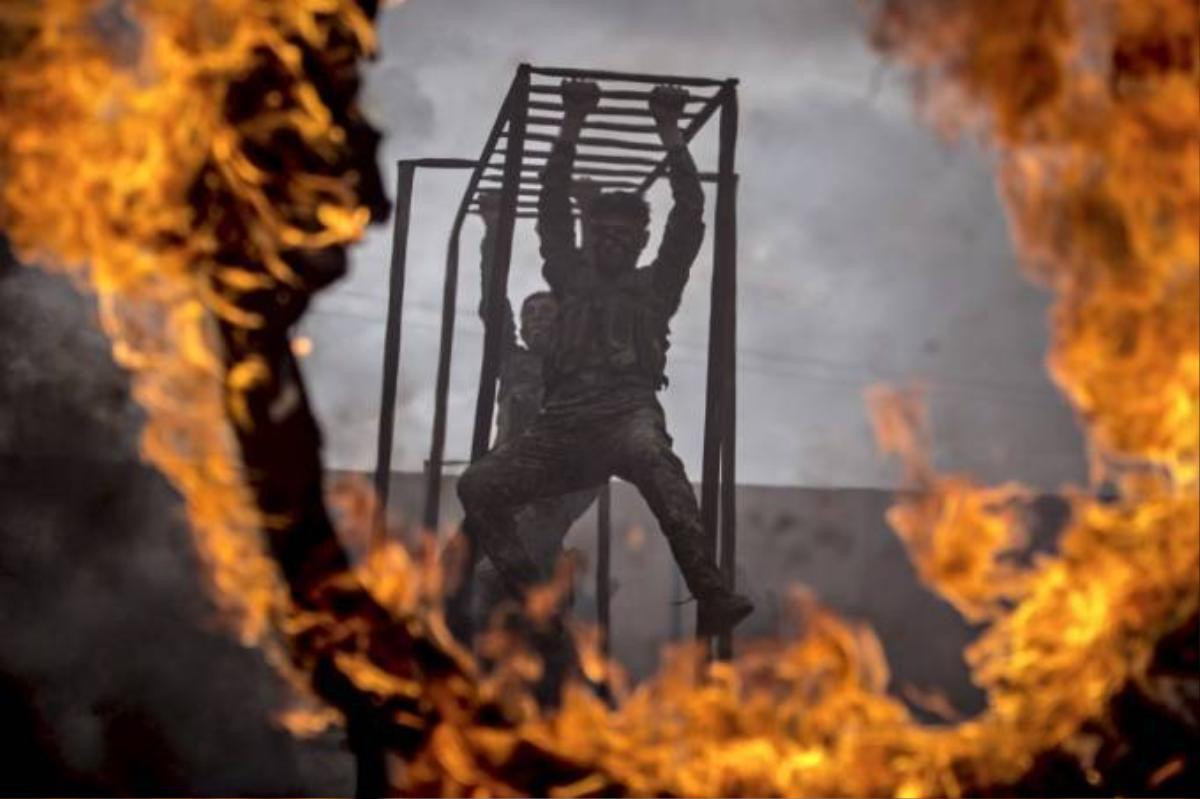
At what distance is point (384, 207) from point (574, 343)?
186 inches

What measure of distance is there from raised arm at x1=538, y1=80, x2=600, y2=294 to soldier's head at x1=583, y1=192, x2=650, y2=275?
0.16 meters

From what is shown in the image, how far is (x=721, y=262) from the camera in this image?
8.92 m

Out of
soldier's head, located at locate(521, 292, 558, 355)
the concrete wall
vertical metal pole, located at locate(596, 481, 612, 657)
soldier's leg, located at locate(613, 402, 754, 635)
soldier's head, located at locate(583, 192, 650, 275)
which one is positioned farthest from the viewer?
the concrete wall

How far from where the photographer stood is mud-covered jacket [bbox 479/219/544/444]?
1105 cm

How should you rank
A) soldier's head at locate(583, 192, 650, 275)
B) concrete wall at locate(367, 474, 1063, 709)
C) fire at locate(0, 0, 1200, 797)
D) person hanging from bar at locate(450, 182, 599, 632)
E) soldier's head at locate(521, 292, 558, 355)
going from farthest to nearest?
concrete wall at locate(367, 474, 1063, 709) → soldier's head at locate(521, 292, 558, 355) → person hanging from bar at locate(450, 182, 599, 632) → soldier's head at locate(583, 192, 650, 275) → fire at locate(0, 0, 1200, 797)

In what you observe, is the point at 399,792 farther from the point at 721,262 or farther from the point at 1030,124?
the point at 721,262

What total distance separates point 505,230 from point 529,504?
7.19ft

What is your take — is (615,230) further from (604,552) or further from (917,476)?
(917,476)

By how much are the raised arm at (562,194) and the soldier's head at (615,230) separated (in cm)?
16

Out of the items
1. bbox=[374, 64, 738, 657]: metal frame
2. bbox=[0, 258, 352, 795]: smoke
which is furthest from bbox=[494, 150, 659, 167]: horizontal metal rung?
bbox=[0, 258, 352, 795]: smoke

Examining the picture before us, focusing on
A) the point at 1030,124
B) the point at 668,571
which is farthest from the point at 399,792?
the point at 668,571

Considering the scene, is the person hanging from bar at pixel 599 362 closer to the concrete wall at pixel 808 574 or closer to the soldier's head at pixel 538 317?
the soldier's head at pixel 538 317

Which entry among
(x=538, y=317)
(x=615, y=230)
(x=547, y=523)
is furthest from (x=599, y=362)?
(x=538, y=317)

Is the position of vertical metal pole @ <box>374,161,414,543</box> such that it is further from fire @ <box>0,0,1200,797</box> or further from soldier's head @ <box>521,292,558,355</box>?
fire @ <box>0,0,1200,797</box>
